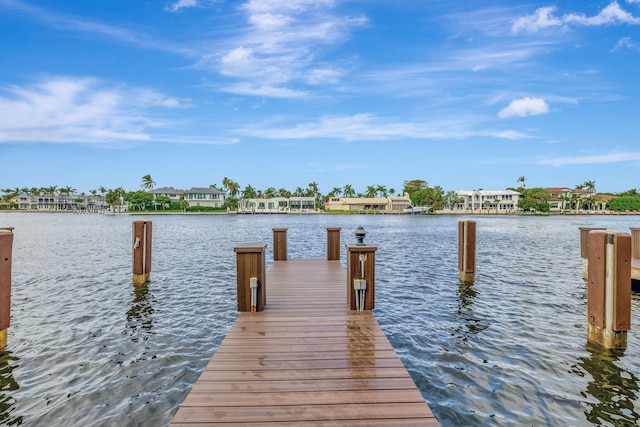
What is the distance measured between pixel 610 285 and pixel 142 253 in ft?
46.1

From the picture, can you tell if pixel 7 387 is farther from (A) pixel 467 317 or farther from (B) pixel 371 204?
(B) pixel 371 204

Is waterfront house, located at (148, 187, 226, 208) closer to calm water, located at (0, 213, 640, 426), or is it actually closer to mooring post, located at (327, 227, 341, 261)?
calm water, located at (0, 213, 640, 426)

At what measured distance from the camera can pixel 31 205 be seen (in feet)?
537

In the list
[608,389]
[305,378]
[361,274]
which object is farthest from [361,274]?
[608,389]

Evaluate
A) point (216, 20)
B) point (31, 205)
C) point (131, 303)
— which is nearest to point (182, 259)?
point (131, 303)

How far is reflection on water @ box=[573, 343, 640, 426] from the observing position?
5.17 m

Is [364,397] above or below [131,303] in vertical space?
above

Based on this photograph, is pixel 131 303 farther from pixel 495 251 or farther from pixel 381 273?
pixel 495 251

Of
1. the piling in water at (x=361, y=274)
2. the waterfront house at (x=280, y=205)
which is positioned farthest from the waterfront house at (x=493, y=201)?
the piling in water at (x=361, y=274)

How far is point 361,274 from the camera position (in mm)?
7340

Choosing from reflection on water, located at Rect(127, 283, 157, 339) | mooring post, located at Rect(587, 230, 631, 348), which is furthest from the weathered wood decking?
mooring post, located at Rect(587, 230, 631, 348)

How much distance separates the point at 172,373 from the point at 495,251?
25.7 metres

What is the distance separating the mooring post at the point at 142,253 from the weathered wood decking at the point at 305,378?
306 inches

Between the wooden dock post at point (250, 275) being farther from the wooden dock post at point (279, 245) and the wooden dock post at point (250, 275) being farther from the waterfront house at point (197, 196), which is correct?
the waterfront house at point (197, 196)
